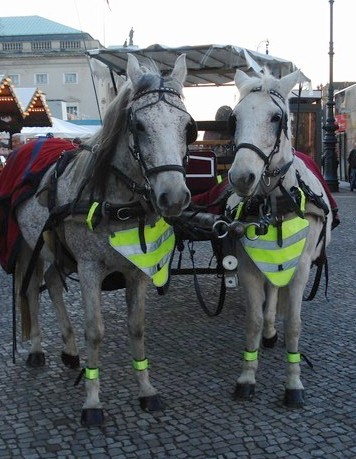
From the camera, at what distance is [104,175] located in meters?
3.67

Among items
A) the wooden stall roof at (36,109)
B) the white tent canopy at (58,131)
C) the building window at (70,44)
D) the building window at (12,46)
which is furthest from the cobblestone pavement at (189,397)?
the building window at (12,46)

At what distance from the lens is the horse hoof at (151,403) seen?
391 centimetres

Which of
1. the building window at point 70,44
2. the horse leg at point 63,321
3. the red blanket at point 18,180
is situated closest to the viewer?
the red blanket at point 18,180

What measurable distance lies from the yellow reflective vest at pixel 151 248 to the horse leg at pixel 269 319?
1.35 m

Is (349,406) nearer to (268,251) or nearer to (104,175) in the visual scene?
(268,251)

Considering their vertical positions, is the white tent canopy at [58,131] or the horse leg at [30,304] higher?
the white tent canopy at [58,131]

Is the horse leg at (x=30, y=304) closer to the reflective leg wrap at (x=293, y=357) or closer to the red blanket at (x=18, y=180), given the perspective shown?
the red blanket at (x=18, y=180)

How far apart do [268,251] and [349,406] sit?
112 centimetres

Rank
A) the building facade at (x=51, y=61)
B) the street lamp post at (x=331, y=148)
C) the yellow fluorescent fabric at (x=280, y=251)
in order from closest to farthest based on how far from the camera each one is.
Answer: the yellow fluorescent fabric at (x=280, y=251)
the street lamp post at (x=331, y=148)
the building facade at (x=51, y=61)

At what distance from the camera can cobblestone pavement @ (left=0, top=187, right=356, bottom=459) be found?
3.43 metres

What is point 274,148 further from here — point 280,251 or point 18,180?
point 18,180

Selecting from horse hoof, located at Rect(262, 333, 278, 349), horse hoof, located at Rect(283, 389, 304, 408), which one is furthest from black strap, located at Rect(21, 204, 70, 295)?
horse hoof, located at Rect(262, 333, 278, 349)

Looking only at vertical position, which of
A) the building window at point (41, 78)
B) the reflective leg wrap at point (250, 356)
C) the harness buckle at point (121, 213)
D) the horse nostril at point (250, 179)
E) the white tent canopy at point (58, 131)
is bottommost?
the reflective leg wrap at point (250, 356)

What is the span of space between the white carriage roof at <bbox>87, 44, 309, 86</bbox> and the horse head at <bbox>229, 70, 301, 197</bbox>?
1.96 meters
